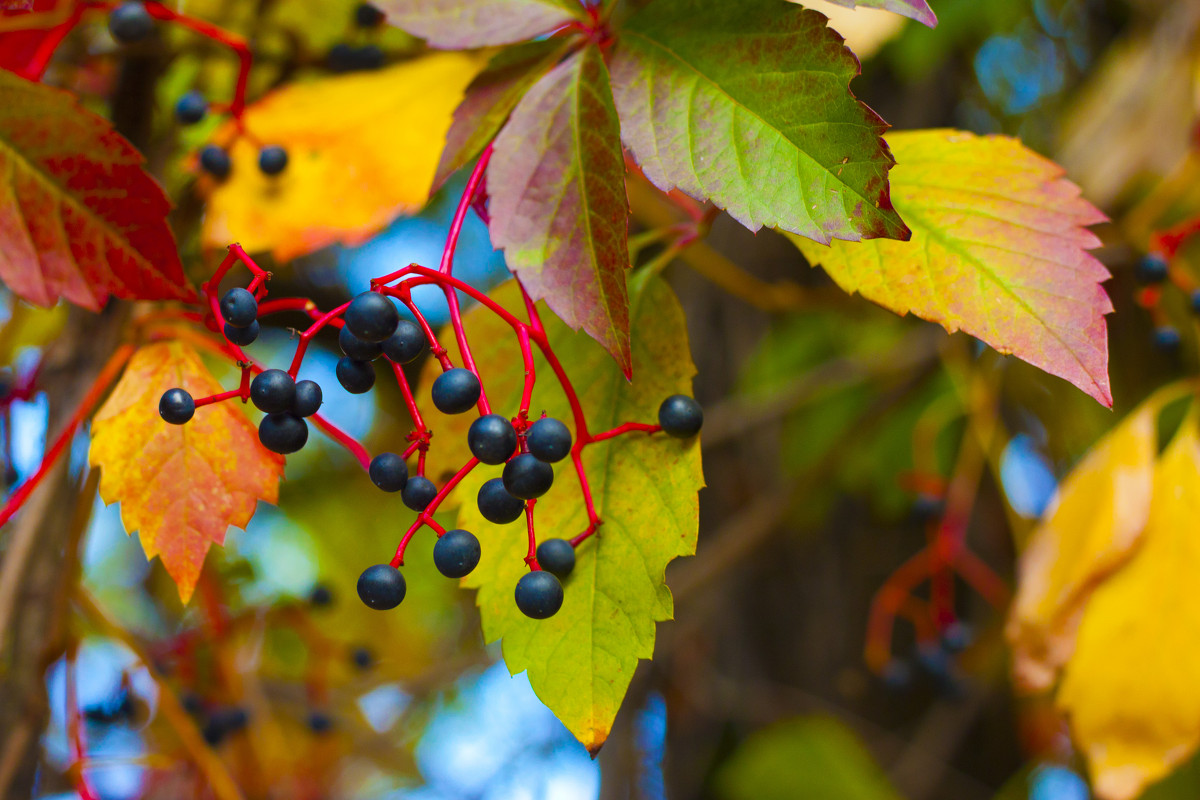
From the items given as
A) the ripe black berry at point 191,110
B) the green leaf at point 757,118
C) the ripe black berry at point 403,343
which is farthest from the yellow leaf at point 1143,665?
the ripe black berry at point 191,110

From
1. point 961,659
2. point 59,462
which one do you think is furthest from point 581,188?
point 961,659

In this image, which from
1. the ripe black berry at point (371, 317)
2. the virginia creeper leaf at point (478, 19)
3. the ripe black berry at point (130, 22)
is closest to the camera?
the ripe black berry at point (371, 317)

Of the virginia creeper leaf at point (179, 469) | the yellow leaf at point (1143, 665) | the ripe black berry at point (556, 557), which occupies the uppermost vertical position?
the ripe black berry at point (556, 557)

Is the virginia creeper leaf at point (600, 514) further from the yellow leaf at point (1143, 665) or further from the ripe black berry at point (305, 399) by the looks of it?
the yellow leaf at point (1143, 665)

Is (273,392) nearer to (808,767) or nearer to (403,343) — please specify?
(403,343)

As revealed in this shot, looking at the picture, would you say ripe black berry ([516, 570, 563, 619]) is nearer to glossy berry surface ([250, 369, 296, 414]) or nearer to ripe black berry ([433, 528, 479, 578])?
ripe black berry ([433, 528, 479, 578])

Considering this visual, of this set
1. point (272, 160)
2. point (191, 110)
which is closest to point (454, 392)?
point (272, 160)

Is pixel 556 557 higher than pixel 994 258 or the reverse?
the reverse
